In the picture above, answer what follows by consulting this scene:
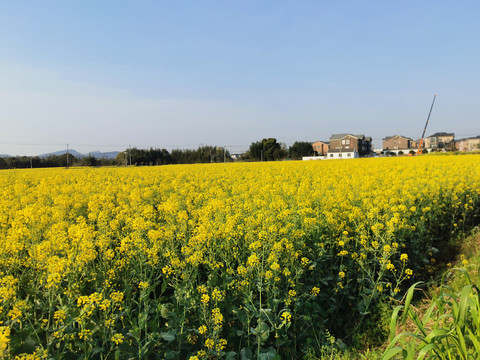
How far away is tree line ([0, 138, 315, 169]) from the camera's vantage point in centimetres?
4697

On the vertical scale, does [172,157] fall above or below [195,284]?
above

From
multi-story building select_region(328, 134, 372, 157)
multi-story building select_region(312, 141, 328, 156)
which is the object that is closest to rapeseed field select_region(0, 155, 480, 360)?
multi-story building select_region(328, 134, 372, 157)

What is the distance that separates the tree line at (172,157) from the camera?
47.0 meters

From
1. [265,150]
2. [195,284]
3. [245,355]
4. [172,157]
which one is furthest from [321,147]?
[245,355]

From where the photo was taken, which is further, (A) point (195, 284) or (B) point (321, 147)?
(B) point (321, 147)

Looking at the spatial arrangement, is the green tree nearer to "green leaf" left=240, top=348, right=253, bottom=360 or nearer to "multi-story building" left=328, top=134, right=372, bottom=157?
"multi-story building" left=328, top=134, right=372, bottom=157

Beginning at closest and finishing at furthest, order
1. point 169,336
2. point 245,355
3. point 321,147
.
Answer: point 169,336
point 245,355
point 321,147

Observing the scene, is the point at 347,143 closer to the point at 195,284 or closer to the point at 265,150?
the point at 265,150

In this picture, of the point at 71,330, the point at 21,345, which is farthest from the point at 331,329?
the point at 21,345

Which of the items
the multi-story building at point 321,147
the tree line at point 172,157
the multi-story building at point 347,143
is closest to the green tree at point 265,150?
the tree line at point 172,157

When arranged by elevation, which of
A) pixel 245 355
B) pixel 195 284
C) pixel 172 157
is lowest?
pixel 245 355

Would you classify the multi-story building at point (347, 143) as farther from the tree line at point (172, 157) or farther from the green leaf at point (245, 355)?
the green leaf at point (245, 355)

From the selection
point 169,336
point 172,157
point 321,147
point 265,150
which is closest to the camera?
point 169,336

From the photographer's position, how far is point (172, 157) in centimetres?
6319
